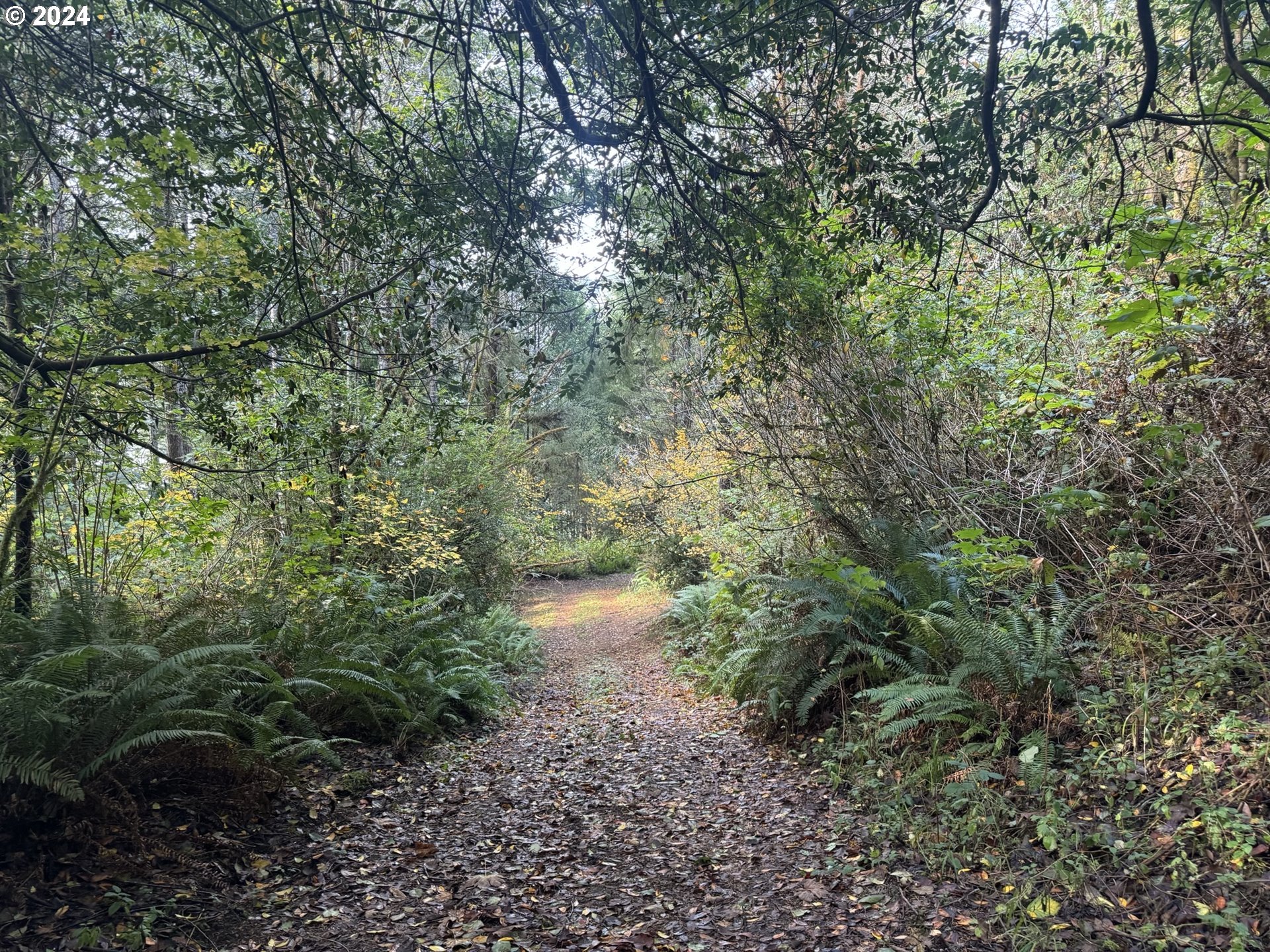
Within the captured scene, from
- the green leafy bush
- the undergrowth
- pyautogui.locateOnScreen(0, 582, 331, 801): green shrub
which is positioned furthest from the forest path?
pyautogui.locateOnScreen(0, 582, 331, 801): green shrub

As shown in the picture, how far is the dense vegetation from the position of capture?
130 inches

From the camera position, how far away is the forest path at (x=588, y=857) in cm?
327

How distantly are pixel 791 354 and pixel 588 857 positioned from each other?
4.56 meters

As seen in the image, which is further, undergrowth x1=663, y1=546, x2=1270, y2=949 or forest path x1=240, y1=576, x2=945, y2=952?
forest path x1=240, y1=576, x2=945, y2=952

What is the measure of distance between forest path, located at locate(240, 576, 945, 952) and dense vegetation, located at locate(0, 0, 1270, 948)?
19.6 inches

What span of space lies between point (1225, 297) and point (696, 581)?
10408mm

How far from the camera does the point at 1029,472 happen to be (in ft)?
17.4

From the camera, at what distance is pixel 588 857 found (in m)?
4.16

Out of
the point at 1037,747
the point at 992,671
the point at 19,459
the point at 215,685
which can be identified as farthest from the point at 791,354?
the point at 19,459

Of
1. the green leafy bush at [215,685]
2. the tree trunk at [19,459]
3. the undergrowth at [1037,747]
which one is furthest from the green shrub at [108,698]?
the undergrowth at [1037,747]

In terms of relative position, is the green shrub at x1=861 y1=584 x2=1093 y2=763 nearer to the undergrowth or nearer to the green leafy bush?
the undergrowth

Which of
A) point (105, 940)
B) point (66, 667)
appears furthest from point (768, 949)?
point (66, 667)

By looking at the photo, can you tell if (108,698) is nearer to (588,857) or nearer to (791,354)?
(588,857)

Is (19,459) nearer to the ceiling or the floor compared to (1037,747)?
nearer to the ceiling
